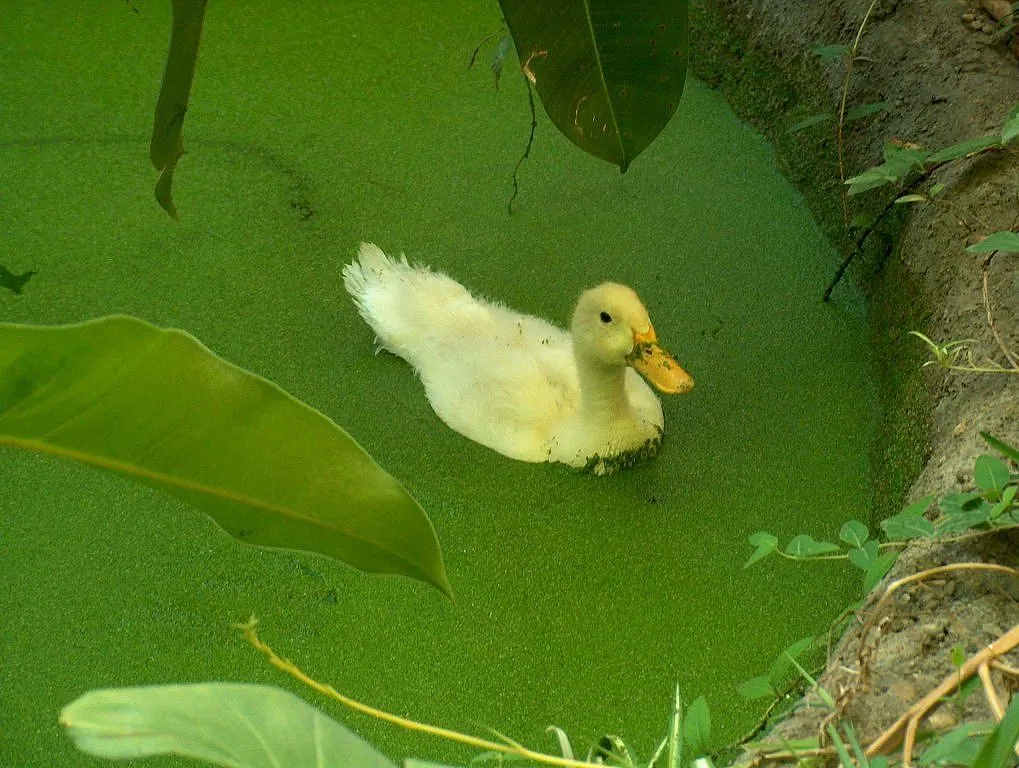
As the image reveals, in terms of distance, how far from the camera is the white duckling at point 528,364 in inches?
63.3

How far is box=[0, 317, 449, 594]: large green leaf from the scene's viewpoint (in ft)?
1.46

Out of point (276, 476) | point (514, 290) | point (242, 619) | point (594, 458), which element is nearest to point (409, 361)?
point (514, 290)

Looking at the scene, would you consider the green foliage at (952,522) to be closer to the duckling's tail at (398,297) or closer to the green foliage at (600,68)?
the green foliage at (600,68)

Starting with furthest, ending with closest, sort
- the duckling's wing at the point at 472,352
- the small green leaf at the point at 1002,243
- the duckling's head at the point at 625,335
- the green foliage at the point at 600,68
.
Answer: the duckling's wing at the point at 472,352
the duckling's head at the point at 625,335
the small green leaf at the point at 1002,243
the green foliage at the point at 600,68

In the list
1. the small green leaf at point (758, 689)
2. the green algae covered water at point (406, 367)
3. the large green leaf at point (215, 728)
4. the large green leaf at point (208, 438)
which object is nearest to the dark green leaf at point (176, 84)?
the large green leaf at point (208, 438)

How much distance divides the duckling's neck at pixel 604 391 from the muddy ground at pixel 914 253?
0.40m

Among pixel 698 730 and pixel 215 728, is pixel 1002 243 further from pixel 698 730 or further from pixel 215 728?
pixel 215 728


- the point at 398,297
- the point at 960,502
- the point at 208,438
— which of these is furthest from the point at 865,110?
the point at 208,438

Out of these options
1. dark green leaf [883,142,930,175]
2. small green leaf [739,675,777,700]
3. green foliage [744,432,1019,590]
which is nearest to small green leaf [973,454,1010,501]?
green foliage [744,432,1019,590]

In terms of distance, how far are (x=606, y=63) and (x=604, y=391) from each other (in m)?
0.98

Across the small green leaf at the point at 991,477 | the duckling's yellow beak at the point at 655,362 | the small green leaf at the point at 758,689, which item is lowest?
the duckling's yellow beak at the point at 655,362

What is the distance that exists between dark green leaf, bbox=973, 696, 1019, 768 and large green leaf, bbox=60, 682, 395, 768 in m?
0.27

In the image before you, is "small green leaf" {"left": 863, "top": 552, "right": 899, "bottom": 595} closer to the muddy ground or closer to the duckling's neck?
the muddy ground

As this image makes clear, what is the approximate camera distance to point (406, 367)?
1904 mm
